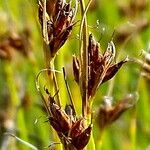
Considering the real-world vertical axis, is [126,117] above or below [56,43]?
below

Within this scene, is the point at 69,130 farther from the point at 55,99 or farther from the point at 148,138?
the point at 148,138

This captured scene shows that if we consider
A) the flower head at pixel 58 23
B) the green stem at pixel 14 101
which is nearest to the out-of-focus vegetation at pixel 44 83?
the green stem at pixel 14 101

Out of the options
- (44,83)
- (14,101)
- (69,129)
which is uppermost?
(69,129)

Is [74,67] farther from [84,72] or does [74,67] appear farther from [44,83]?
[44,83]

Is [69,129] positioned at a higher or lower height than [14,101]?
higher

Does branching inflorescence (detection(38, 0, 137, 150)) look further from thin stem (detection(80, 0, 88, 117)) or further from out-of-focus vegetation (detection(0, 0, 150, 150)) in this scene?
out-of-focus vegetation (detection(0, 0, 150, 150))

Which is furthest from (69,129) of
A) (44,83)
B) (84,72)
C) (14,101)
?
(14,101)

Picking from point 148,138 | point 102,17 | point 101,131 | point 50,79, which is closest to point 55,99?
point 50,79

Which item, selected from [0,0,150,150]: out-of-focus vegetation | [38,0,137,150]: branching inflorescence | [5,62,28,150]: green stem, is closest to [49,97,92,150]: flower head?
[38,0,137,150]: branching inflorescence
